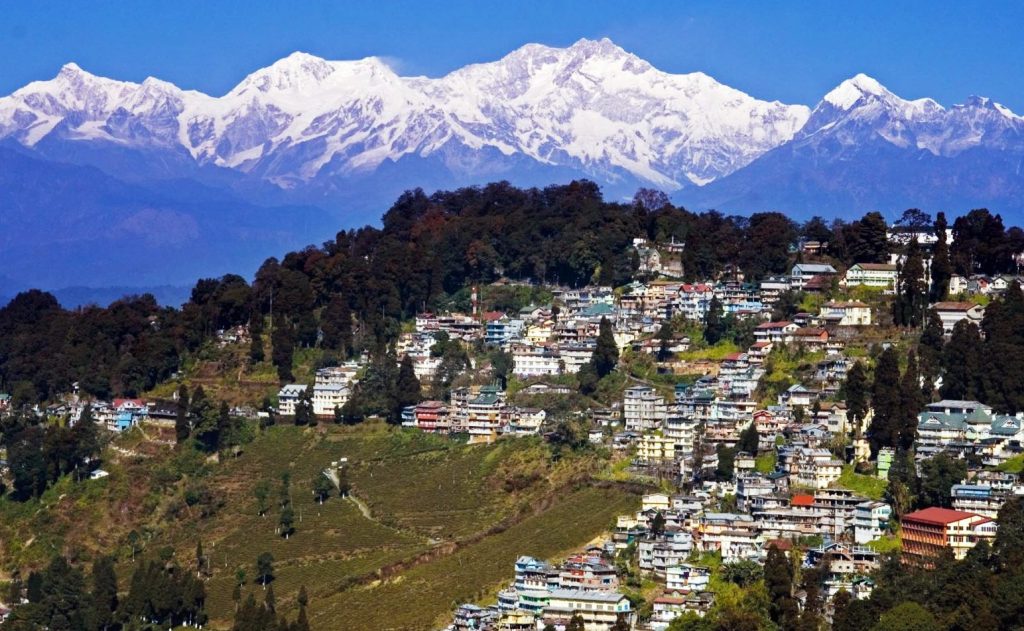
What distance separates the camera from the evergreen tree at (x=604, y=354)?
196ft

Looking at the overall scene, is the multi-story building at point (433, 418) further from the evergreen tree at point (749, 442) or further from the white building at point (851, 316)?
the white building at point (851, 316)

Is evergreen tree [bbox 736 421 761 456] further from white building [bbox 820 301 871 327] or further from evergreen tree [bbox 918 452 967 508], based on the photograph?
white building [bbox 820 301 871 327]

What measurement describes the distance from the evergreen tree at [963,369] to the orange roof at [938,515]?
727 centimetres

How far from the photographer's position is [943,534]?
1688 inches

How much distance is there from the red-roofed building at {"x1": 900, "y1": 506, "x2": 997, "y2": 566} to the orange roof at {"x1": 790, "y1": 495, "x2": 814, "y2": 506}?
10.7ft

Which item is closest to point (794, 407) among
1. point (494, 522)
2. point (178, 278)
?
point (494, 522)

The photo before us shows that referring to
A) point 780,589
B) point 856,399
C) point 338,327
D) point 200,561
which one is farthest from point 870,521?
point 338,327

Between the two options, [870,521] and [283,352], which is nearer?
[870,521]

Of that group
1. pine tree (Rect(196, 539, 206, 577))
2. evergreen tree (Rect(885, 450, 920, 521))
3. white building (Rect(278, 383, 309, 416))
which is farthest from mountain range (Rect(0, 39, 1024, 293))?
evergreen tree (Rect(885, 450, 920, 521))

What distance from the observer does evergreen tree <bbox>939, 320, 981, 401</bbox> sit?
168 ft

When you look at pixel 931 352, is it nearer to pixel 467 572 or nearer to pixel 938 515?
pixel 938 515

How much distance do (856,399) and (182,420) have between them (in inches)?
893

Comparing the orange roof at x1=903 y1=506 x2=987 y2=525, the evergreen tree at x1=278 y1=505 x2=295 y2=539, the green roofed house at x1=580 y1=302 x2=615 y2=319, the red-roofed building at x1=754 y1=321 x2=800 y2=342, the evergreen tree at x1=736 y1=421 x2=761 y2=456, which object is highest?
the green roofed house at x1=580 y1=302 x2=615 y2=319

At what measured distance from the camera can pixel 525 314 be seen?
6662 centimetres
